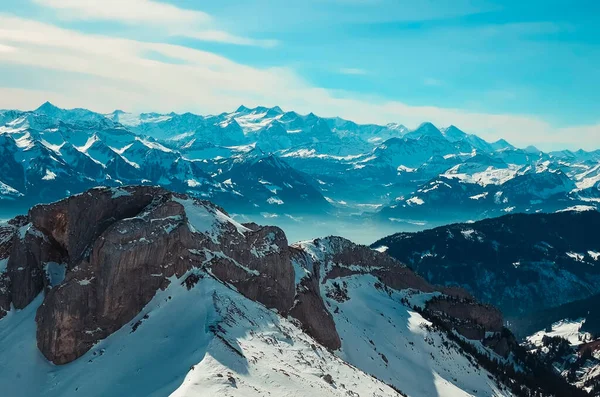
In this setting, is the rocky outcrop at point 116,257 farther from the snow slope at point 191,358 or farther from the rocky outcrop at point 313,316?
the snow slope at point 191,358

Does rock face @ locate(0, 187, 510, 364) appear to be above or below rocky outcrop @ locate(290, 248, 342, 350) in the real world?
above

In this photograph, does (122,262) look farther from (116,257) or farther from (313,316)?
(313,316)

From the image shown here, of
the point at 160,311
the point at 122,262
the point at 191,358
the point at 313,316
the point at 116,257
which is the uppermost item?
the point at 116,257

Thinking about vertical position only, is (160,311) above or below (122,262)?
below

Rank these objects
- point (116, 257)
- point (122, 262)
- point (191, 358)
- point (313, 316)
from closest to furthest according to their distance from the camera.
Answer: point (191, 358), point (116, 257), point (122, 262), point (313, 316)

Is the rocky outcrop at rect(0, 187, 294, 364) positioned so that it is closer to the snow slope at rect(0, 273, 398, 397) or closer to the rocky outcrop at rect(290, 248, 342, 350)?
the rocky outcrop at rect(290, 248, 342, 350)

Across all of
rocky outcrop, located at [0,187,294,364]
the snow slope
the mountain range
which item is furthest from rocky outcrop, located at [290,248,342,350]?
the snow slope

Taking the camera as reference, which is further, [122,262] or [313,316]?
[313,316]

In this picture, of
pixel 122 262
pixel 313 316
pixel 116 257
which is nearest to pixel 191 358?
pixel 122 262

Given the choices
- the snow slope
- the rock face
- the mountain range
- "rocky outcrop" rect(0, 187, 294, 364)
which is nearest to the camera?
the snow slope

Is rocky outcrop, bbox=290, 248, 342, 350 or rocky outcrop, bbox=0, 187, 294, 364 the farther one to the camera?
rocky outcrop, bbox=290, 248, 342, 350
